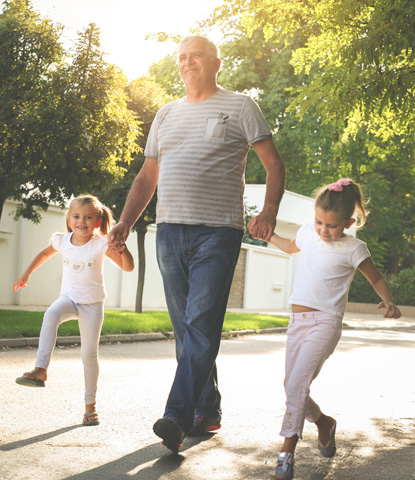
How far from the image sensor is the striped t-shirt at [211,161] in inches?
180

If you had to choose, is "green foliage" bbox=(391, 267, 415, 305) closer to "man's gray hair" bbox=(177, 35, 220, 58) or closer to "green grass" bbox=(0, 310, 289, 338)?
"green grass" bbox=(0, 310, 289, 338)

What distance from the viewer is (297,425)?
4.02 meters

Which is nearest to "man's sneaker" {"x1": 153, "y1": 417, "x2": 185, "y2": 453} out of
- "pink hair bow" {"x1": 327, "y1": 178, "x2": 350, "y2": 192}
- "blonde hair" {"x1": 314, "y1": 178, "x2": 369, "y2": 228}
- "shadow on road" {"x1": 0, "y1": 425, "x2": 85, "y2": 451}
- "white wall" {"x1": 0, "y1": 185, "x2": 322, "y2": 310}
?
"shadow on road" {"x1": 0, "y1": 425, "x2": 85, "y2": 451}

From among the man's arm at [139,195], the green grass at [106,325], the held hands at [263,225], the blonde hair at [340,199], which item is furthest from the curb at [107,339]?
the blonde hair at [340,199]

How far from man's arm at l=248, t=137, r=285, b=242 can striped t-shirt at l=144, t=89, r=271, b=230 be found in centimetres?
9

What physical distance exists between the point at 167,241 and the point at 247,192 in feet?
105

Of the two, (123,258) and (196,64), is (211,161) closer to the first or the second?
(196,64)

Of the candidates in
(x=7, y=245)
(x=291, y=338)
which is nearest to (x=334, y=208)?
(x=291, y=338)

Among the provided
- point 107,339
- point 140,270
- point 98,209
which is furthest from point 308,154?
point 98,209

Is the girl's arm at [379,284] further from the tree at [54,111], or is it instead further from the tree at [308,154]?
the tree at [308,154]

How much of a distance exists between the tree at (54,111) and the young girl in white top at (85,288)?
26.8 ft

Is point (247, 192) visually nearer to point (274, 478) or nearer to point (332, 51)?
point (332, 51)

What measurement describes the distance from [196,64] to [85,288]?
1.63 metres

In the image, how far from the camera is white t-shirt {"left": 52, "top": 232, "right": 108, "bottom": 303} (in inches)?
205
